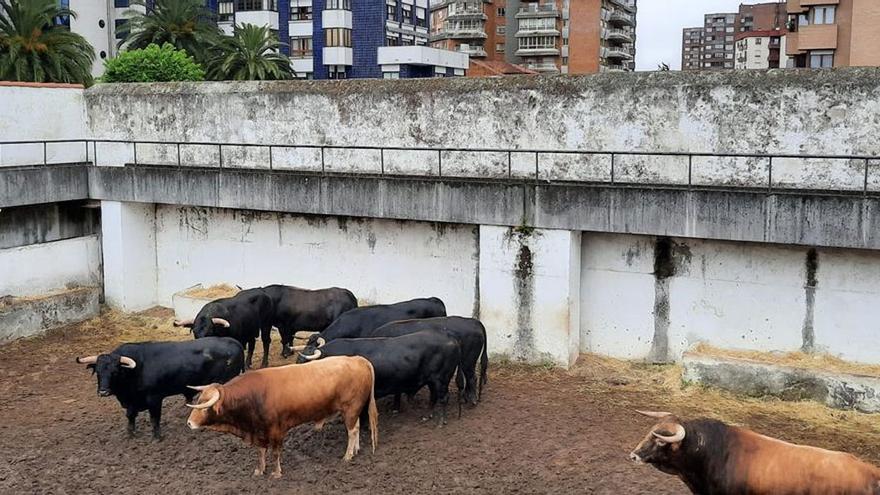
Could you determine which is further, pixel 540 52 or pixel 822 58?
pixel 540 52

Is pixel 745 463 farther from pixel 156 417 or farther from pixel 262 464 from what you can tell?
pixel 156 417

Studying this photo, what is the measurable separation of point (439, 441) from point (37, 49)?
30.3 m

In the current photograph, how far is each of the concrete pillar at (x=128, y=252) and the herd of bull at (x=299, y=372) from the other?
215 inches

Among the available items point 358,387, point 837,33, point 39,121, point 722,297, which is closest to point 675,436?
point 358,387

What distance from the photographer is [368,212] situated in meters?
17.2

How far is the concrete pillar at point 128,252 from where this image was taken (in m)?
20.2

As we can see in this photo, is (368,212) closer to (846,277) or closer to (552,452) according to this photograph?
(552,452)

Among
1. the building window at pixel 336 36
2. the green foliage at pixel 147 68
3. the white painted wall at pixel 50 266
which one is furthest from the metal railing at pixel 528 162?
the building window at pixel 336 36

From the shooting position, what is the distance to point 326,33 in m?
60.7

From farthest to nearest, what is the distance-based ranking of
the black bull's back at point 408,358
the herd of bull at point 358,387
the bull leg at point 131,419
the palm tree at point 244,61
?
1. the palm tree at point 244,61
2. the bull leg at point 131,419
3. the black bull's back at point 408,358
4. the herd of bull at point 358,387

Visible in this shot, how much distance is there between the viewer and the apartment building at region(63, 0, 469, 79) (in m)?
60.2

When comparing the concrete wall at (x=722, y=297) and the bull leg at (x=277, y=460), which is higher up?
the concrete wall at (x=722, y=297)

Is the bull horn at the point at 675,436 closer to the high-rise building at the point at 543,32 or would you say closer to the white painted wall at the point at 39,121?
the white painted wall at the point at 39,121

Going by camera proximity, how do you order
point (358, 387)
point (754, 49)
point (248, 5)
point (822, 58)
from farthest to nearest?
point (754, 49) → point (248, 5) → point (822, 58) → point (358, 387)
